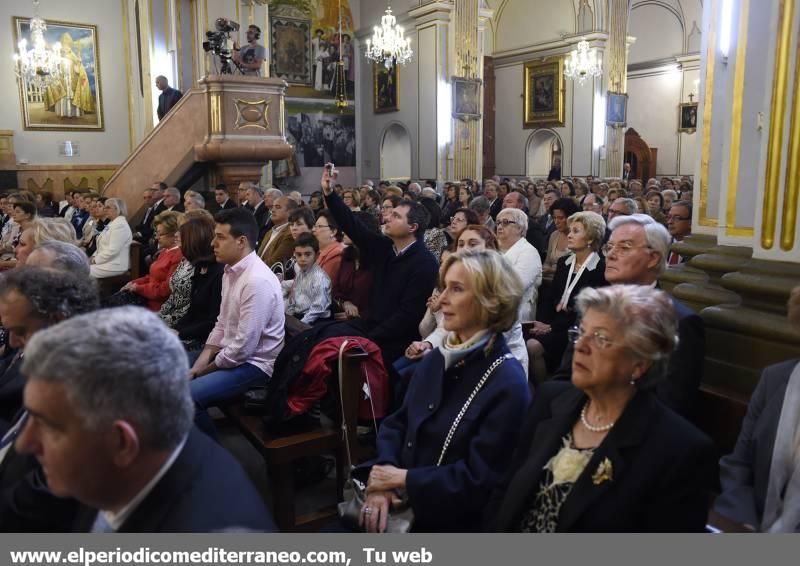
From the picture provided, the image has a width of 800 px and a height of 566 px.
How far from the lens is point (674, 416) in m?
1.74

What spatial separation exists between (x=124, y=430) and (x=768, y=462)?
175cm

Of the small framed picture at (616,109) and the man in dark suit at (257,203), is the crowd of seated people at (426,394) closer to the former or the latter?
the man in dark suit at (257,203)

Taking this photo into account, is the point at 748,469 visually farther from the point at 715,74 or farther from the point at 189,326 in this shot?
the point at 189,326

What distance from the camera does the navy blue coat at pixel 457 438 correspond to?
210cm

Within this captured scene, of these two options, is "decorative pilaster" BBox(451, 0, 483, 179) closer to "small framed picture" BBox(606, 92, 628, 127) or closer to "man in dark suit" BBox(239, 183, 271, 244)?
"small framed picture" BBox(606, 92, 628, 127)

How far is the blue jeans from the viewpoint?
339 cm

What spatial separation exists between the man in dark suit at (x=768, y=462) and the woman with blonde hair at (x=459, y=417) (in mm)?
661

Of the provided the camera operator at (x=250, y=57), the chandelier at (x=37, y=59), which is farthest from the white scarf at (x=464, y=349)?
the chandelier at (x=37, y=59)

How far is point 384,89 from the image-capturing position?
57.2 feet

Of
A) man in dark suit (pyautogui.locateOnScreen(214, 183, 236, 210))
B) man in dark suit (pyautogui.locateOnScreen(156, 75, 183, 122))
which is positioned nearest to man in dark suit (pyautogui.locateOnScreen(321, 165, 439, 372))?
man in dark suit (pyautogui.locateOnScreen(214, 183, 236, 210))

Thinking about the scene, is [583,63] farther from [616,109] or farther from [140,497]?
[140,497]

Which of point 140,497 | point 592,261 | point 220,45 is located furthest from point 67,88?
point 140,497

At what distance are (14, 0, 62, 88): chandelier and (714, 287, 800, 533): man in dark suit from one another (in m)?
14.5
